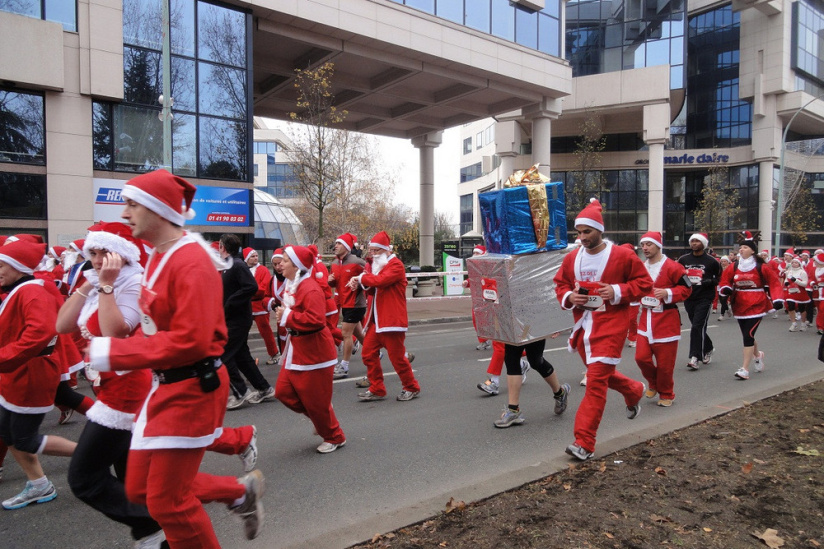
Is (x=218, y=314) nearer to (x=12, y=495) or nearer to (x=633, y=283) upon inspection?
(x=12, y=495)

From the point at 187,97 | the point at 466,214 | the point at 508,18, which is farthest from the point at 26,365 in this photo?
the point at 466,214

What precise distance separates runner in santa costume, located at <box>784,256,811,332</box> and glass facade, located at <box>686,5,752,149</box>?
102 ft

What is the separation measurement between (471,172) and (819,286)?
65.5 meters

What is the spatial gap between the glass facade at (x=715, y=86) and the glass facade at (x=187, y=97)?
124 ft

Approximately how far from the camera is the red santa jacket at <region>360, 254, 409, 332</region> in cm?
705

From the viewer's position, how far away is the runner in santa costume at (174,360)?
8.49 ft

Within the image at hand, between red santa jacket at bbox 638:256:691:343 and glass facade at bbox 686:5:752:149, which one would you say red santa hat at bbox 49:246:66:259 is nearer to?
red santa jacket at bbox 638:256:691:343

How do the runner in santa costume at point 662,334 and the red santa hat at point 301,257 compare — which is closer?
the red santa hat at point 301,257

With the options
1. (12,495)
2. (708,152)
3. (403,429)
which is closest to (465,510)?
(403,429)

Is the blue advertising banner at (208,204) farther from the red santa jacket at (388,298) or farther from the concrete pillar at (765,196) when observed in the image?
the concrete pillar at (765,196)

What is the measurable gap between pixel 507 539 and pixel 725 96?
156 feet

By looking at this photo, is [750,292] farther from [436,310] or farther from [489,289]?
[436,310]

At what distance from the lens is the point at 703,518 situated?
11.7 feet

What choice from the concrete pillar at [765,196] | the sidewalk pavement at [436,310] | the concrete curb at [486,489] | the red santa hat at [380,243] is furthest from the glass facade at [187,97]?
the concrete pillar at [765,196]
